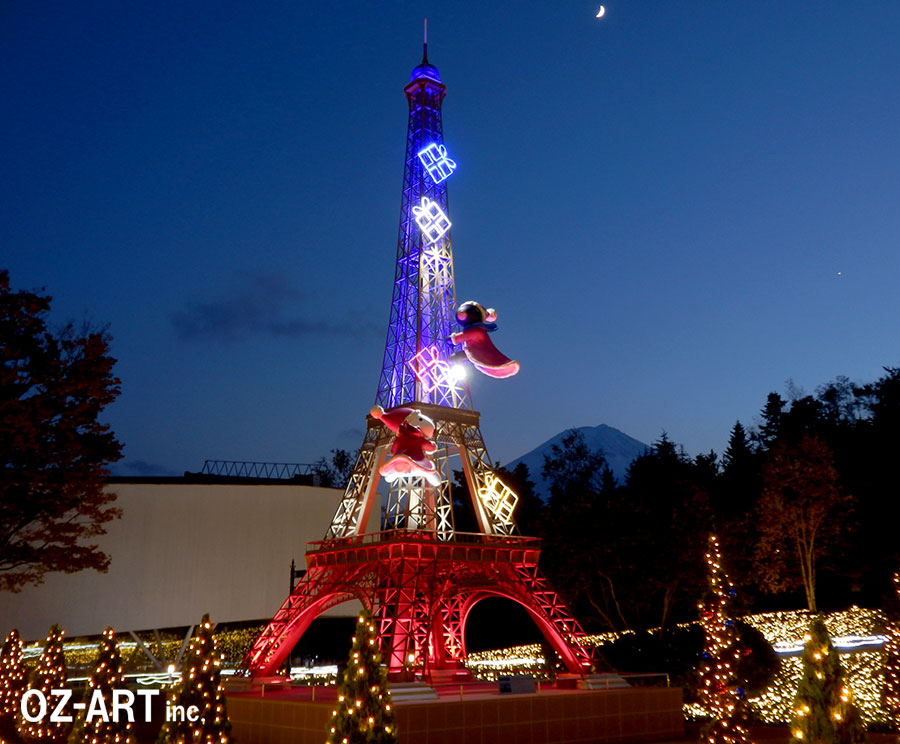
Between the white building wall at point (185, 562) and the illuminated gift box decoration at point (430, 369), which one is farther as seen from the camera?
the white building wall at point (185, 562)

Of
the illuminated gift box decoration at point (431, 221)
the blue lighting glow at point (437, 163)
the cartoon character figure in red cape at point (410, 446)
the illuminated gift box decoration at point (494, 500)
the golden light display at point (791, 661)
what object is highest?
the blue lighting glow at point (437, 163)

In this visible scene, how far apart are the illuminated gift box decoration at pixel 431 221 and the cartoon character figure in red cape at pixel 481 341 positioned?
4266mm

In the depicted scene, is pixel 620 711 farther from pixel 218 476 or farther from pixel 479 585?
pixel 218 476

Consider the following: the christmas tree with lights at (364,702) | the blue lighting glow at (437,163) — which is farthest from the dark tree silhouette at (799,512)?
the christmas tree with lights at (364,702)

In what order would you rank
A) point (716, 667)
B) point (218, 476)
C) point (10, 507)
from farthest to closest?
point (218, 476) < point (10, 507) < point (716, 667)

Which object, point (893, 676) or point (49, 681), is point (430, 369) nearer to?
point (49, 681)

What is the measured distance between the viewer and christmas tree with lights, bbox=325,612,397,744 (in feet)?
44.7

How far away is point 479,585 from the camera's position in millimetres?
23984

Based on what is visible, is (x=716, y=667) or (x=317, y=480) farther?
(x=317, y=480)

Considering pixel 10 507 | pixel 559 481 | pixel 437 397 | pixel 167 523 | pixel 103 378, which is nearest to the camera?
pixel 10 507

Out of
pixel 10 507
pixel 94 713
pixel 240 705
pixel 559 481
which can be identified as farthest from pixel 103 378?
pixel 559 481

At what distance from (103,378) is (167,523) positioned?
12.3 m

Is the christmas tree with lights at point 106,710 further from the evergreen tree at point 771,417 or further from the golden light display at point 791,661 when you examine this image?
the evergreen tree at point 771,417

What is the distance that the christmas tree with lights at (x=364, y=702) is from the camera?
44.7ft
